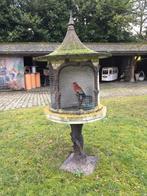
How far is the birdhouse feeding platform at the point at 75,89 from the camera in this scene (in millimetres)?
4113

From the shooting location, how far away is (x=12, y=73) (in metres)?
16.4

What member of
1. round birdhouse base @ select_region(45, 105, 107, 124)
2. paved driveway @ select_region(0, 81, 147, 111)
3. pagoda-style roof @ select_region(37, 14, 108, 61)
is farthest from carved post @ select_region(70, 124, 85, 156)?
paved driveway @ select_region(0, 81, 147, 111)

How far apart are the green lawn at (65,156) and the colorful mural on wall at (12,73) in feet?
28.5

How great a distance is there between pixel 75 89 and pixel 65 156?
154 centimetres

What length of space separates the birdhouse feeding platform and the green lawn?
349mm

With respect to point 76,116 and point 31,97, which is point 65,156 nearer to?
point 76,116

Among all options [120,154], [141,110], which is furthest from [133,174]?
[141,110]

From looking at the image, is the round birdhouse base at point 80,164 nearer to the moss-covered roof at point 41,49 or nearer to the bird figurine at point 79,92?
the bird figurine at point 79,92

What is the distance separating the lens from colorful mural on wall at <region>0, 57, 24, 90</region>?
16.2 m

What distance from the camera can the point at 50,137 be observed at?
6176 mm

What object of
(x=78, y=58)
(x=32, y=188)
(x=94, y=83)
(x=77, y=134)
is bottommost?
(x=32, y=188)

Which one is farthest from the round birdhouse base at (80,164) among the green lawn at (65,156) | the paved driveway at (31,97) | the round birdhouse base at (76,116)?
the paved driveway at (31,97)

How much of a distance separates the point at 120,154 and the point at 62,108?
5.40ft

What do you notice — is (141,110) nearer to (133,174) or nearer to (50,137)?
(50,137)
